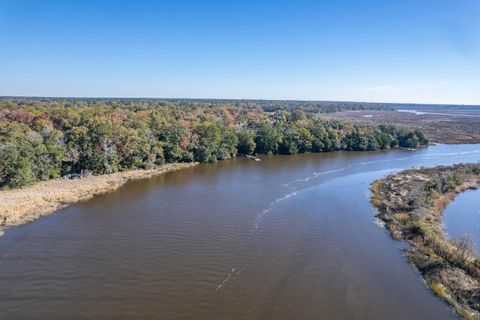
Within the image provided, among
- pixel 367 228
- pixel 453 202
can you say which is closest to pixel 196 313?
pixel 367 228

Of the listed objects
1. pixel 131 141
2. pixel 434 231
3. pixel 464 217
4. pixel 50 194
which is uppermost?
pixel 131 141

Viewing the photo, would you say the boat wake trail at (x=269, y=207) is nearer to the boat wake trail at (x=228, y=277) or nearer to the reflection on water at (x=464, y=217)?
the boat wake trail at (x=228, y=277)

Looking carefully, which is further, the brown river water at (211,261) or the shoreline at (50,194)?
the shoreline at (50,194)

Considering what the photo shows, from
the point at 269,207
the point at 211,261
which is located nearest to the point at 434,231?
the point at 269,207

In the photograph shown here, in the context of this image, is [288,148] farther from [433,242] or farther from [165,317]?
[165,317]

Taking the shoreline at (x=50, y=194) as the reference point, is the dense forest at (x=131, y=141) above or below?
above

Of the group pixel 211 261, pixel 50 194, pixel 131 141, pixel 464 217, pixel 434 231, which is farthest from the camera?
pixel 131 141

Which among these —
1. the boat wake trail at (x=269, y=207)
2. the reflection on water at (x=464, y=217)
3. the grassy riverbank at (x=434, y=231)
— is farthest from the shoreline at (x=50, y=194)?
the reflection on water at (x=464, y=217)

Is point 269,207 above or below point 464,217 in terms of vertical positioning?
above

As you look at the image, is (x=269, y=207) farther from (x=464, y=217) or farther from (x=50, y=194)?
(x=50, y=194)
